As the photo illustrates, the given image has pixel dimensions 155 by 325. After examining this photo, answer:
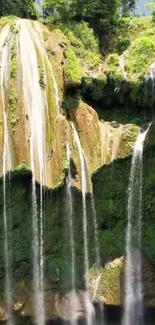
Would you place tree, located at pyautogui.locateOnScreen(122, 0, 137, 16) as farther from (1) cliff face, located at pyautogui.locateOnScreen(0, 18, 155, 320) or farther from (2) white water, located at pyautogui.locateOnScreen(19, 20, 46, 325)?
(2) white water, located at pyautogui.locateOnScreen(19, 20, 46, 325)

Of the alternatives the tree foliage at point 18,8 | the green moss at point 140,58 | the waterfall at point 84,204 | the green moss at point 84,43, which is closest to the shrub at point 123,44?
the green moss at point 84,43

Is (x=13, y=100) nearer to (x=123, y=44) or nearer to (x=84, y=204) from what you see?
Result: (x=84, y=204)

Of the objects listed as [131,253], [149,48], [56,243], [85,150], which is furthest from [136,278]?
[149,48]

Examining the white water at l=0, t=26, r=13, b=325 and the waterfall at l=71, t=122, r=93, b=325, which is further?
the waterfall at l=71, t=122, r=93, b=325

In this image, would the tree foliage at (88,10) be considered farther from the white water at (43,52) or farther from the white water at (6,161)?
the white water at (6,161)

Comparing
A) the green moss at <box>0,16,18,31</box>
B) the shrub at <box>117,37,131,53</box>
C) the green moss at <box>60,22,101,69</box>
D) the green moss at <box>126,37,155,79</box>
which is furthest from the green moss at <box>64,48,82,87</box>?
the shrub at <box>117,37,131,53</box>
